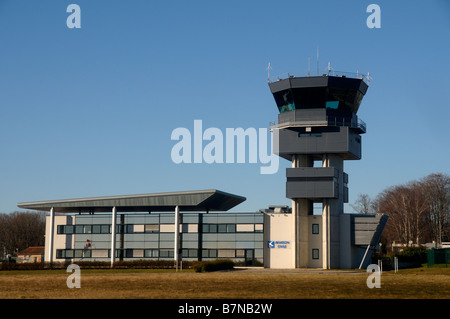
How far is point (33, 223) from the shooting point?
16188 centimetres

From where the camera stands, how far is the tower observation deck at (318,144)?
251ft

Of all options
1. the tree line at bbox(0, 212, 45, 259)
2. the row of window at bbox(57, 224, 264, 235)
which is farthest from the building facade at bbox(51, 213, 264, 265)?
the tree line at bbox(0, 212, 45, 259)

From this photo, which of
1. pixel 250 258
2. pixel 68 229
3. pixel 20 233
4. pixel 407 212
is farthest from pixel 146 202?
pixel 20 233

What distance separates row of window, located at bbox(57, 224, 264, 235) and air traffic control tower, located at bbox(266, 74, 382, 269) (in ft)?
15.1

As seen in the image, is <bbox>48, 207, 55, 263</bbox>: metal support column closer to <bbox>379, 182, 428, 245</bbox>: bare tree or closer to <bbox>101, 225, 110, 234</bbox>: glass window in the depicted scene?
<bbox>101, 225, 110, 234</bbox>: glass window

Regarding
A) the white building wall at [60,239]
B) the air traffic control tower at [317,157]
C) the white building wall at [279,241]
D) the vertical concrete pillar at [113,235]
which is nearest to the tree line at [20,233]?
the white building wall at [60,239]

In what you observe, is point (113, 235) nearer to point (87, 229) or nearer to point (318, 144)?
point (87, 229)

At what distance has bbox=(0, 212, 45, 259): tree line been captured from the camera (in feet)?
513

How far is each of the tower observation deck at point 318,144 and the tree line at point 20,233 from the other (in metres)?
95.4

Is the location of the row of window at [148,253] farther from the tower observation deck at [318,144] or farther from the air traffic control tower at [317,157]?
the tower observation deck at [318,144]

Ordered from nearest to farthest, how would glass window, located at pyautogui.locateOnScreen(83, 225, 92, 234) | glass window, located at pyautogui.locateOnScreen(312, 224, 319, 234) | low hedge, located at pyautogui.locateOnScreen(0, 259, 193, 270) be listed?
1. low hedge, located at pyautogui.locateOnScreen(0, 259, 193, 270)
2. glass window, located at pyautogui.locateOnScreen(312, 224, 319, 234)
3. glass window, located at pyautogui.locateOnScreen(83, 225, 92, 234)

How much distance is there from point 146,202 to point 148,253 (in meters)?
6.80
